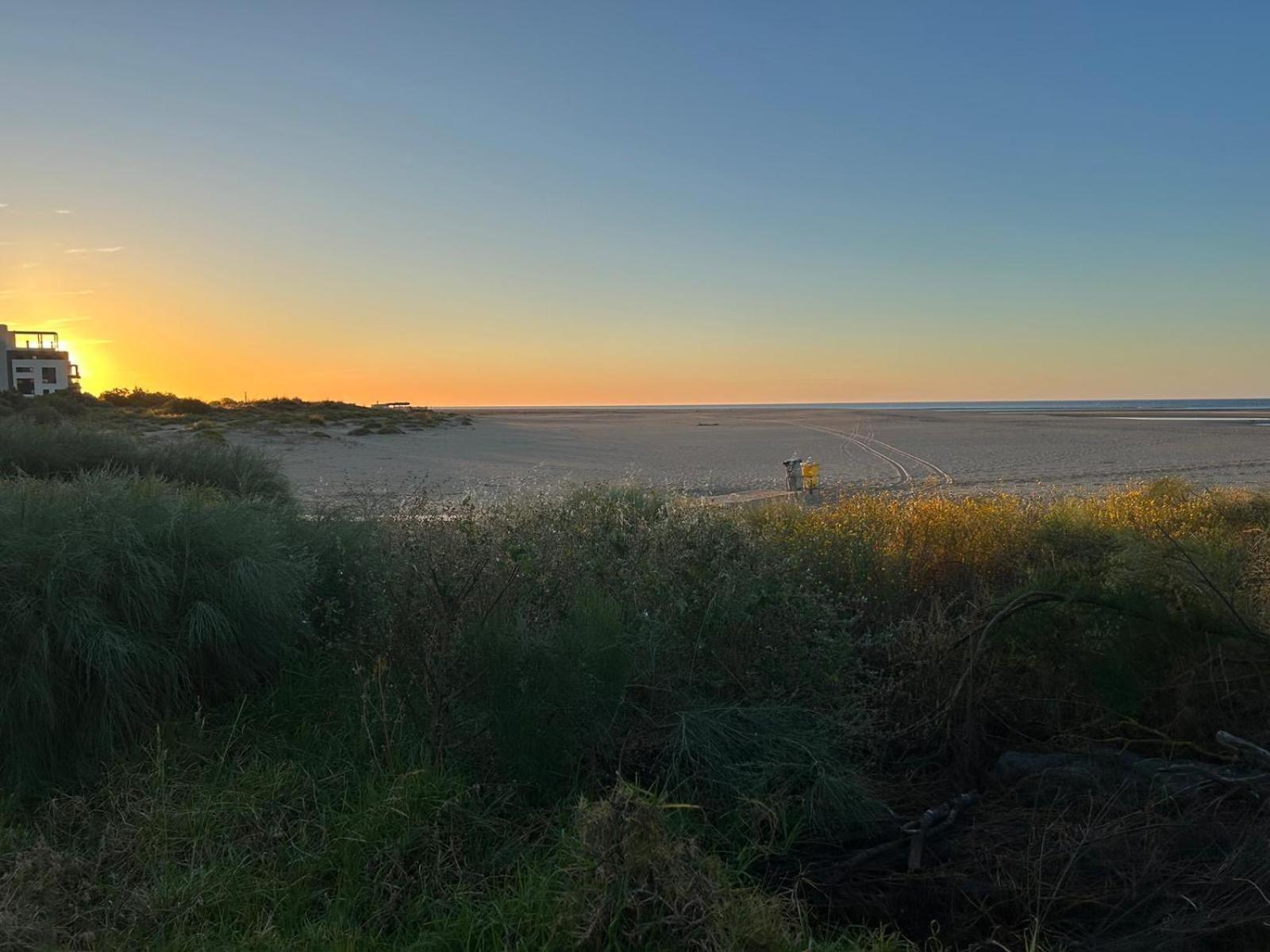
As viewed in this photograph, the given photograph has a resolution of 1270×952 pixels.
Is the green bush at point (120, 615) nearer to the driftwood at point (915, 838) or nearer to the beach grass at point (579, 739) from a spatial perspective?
the beach grass at point (579, 739)

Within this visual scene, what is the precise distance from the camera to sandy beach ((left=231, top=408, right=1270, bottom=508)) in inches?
680

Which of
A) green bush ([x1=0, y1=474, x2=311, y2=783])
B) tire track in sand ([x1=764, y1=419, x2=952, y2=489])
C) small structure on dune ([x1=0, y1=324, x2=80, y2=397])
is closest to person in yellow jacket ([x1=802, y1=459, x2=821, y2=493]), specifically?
tire track in sand ([x1=764, y1=419, x2=952, y2=489])

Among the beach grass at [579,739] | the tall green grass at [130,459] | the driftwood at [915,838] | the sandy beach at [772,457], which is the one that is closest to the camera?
the beach grass at [579,739]

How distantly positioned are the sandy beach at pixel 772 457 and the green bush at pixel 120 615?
476 centimetres

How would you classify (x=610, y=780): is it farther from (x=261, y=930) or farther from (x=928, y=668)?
(x=928, y=668)

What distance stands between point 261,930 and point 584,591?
180 cm

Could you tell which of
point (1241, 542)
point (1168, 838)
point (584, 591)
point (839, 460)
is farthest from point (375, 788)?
point (839, 460)

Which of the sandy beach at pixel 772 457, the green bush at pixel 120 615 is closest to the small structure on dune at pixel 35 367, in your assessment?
the sandy beach at pixel 772 457

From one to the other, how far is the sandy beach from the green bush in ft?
15.6

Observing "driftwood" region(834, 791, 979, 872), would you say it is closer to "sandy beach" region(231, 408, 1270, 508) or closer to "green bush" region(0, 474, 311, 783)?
"green bush" region(0, 474, 311, 783)

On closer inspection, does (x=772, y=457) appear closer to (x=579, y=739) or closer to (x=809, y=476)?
(x=809, y=476)

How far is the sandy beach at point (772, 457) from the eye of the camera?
17.3m

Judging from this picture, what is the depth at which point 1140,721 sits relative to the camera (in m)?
4.14

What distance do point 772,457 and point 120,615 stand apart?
80.8 ft
